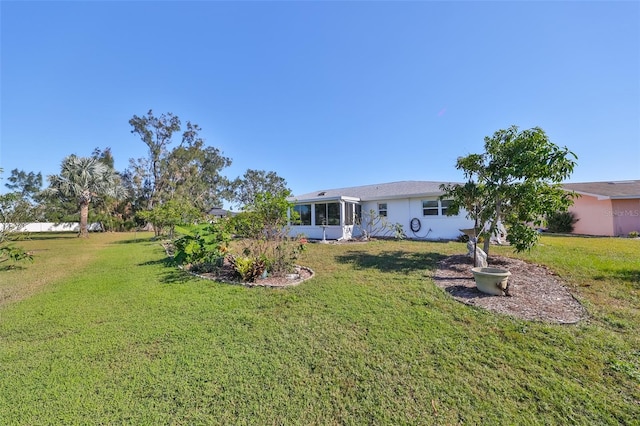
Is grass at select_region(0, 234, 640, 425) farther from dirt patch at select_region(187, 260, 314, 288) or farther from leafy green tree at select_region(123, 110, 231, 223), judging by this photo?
leafy green tree at select_region(123, 110, 231, 223)

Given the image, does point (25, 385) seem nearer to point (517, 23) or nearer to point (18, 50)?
point (18, 50)

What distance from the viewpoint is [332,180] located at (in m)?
27.6

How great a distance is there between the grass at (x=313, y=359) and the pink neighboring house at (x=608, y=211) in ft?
44.6

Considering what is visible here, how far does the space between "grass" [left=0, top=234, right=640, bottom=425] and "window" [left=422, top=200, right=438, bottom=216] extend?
27.9 feet

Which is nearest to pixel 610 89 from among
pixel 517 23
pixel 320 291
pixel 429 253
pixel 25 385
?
pixel 517 23

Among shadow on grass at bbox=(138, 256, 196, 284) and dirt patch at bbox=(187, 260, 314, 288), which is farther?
shadow on grass at bbox=(138, 256, 196, 284)

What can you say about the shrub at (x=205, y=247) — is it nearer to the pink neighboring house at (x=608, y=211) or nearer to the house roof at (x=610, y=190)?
the house roof at (x=610, y=190)

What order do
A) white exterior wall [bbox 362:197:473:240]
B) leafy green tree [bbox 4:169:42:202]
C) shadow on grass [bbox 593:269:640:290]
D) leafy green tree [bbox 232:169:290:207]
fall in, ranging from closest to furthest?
shadow on grass [bbox 593:269:640:290], white exterior wall [bbox 362:197:473:240], leafy green tree [bbox 232:169:290:207], leafy green tree [bbox 4:169:42:202]

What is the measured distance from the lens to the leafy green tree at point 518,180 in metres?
6.05

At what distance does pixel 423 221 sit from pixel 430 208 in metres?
0.81

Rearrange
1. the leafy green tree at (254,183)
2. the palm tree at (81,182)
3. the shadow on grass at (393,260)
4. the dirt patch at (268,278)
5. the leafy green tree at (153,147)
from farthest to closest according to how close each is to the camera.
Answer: the leafy green tree at (254,183) → the leafy green tree at (153,147) → the palm tree at (81,182) → the shadow on grass at (393,260) → the dirt patch at (268,278)

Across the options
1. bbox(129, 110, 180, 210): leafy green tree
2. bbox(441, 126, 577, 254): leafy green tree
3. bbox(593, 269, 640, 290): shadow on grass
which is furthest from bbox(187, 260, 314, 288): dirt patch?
bbox(129, 110, 180, 210): leafy green tree

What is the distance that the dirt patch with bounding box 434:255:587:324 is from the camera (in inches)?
160

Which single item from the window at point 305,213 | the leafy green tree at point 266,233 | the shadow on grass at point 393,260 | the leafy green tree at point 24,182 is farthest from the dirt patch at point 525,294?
the leafy green tree at point 24,182
